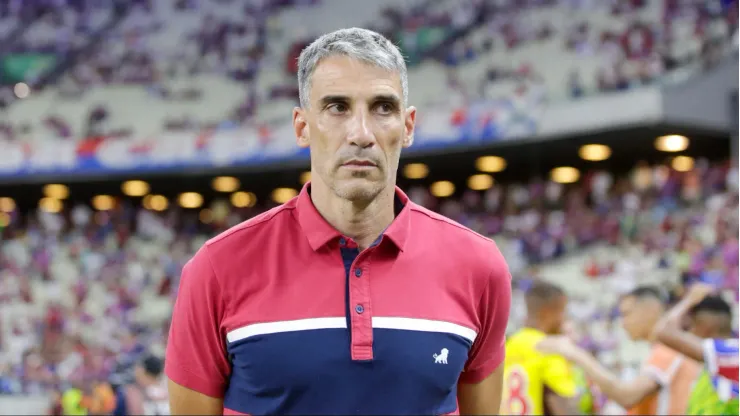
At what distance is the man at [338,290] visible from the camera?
2.35 metres

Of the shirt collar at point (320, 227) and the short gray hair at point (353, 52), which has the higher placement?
the short gray hair at point (353, 52)

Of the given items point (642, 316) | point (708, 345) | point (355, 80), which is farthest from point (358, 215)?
point (642, 316)

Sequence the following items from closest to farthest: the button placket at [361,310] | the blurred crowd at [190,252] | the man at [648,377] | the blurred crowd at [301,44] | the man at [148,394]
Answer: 1. the button placket at [361,310]
2. the man at [648,377]
3. the man at [148,394]
4. the blurred crowd at [190,252]
5. the blurred crowd at [301,44]

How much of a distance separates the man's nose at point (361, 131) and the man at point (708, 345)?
8.34 feet

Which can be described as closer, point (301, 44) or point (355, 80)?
point (355, 80)

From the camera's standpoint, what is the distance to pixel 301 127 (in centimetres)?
258

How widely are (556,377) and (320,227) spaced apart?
2.74m

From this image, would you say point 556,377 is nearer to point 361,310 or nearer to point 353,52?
point 361,310

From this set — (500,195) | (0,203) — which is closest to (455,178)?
(500,195)

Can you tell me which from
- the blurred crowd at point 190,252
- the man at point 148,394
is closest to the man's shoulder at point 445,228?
the man at point 148,394

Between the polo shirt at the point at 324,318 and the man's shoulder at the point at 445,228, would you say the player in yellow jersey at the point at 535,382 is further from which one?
the polo shirt at the point at 324,318

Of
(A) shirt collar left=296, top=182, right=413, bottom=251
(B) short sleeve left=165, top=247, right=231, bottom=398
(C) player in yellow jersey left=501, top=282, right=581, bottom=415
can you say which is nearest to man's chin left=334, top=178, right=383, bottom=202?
(A) shirt collar left=296, top=182, right=413, bottom=251

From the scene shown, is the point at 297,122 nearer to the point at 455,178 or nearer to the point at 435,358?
the point at 435,358

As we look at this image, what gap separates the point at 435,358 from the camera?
7.88ft
